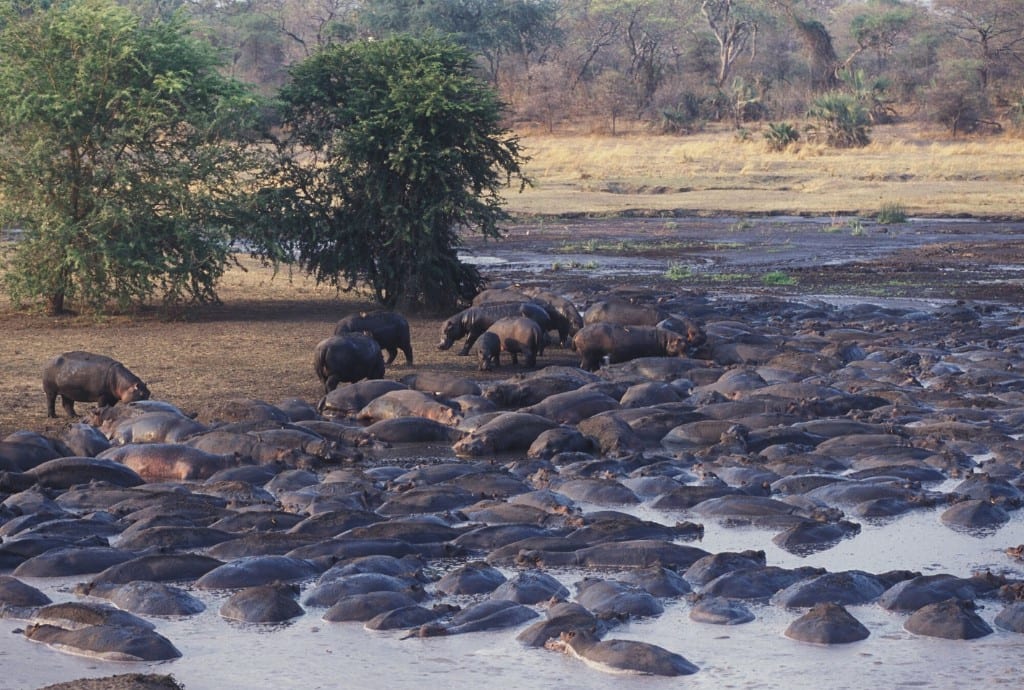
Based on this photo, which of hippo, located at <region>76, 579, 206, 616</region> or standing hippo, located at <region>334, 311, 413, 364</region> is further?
standing hippo, located at <region>334, 311, 413, 364</region>

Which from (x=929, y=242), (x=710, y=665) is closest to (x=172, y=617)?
(x=710, y=665)

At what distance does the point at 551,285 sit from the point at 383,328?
670cm

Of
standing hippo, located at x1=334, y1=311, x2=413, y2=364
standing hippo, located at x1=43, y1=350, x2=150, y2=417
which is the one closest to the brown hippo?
standing hippo, located at x1=334, y1=311, x2=413, y2=364

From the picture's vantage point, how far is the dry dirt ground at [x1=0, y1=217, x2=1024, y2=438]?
1374 centimetres

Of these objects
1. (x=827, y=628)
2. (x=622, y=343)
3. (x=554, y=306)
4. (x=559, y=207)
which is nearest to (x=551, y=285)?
(x=554, y=306)

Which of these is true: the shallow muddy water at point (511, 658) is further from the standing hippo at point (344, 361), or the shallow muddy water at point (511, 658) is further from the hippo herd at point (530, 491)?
the standing hippo at point (344, 361)

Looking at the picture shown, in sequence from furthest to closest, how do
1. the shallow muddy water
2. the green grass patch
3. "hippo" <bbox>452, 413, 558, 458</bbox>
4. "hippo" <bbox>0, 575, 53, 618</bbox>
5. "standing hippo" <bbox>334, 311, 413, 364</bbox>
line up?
1. the green grass patch
2. "standing hippo" <bbox>334, 311, 413, 364</bbox>
3. "hippo" <bbox>452, 413, 558, 458</bbox>
4. "hippo" <bbox>0, 575, 53, 618</bbox>
5. the shallow muddy water

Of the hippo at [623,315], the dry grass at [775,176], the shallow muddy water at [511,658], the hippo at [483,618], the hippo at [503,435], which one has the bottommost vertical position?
the shallow muddy water at [511,658]

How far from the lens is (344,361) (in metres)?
12.8

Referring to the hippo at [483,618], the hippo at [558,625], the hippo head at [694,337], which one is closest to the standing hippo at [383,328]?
the hippo head at [694,337]

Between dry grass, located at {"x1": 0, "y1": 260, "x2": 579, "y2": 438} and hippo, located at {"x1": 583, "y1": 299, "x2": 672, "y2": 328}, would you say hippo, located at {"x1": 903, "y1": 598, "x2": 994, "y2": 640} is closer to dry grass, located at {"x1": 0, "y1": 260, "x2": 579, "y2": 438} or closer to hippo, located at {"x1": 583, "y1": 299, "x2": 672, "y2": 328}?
dry grass, located at {"x1": 0, "y1": 260, "x2": 579, "y2": 438}

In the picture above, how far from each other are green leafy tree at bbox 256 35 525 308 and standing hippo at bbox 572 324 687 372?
3.67 metres

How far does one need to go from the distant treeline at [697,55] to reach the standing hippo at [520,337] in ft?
96.4

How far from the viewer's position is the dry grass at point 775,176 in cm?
3281
